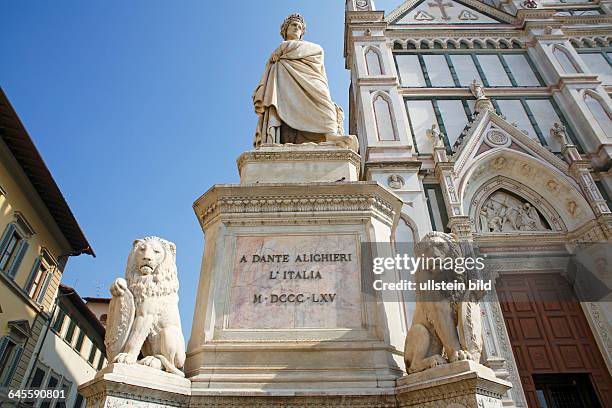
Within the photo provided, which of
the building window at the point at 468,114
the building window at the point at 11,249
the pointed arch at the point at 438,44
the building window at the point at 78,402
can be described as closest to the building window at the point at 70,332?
the building window at the point at 78,402

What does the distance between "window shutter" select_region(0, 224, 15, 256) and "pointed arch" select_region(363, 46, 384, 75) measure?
14816 millimetres

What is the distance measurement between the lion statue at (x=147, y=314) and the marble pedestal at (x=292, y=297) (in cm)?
35

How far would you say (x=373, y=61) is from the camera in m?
16.4

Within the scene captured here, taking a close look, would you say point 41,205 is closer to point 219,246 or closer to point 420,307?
point 219,246

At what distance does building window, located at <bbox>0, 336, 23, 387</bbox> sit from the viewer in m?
15.8

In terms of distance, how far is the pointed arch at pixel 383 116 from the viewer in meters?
13.8

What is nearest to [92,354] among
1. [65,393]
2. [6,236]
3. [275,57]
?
[65,393]

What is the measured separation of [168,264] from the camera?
4234mm

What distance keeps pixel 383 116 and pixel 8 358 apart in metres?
16.5

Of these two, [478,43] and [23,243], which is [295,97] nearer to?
[478,43]

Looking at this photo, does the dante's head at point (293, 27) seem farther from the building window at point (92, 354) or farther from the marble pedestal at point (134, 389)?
the building window at point (92, 354)

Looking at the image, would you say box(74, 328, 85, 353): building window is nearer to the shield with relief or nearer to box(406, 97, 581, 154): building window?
box(406, 97, 581, 154): building window

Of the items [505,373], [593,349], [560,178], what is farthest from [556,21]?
[505,373]

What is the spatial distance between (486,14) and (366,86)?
329 inches
